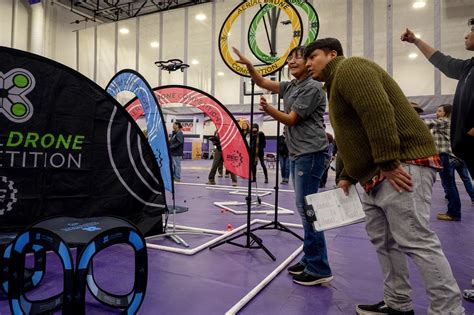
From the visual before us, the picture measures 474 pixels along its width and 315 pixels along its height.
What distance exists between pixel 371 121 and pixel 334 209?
0.58 m

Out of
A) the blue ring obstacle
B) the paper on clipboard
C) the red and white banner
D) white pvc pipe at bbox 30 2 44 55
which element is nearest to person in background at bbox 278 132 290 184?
the red and white banner

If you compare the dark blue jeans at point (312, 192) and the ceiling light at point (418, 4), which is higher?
the ceiling light at point (418, 4)

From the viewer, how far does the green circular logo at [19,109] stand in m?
2.15

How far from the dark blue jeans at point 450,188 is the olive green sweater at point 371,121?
318cm

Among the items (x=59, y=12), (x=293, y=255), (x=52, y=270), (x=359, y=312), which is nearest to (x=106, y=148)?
(x=52, y=270)

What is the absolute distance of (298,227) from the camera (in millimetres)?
3547

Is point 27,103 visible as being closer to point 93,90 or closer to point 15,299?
point 93,90

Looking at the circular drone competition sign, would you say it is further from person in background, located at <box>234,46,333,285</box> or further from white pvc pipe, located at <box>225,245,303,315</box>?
white pvc pipe, located at <box>225,245,303,315</box>

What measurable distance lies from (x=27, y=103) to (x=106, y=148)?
2.05 ft

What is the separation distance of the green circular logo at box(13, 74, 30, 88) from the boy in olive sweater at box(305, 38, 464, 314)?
6.61ft

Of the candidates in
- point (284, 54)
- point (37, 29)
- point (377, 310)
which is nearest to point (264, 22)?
point (284, 54)

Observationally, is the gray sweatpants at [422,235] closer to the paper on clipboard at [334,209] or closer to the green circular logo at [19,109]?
the paper on clipboard at [334,209]

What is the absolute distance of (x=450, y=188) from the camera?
13.1 feet

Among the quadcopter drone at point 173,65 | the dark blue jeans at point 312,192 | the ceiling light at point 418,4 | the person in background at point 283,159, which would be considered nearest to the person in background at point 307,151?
the dark blue jeans at point 312,192
